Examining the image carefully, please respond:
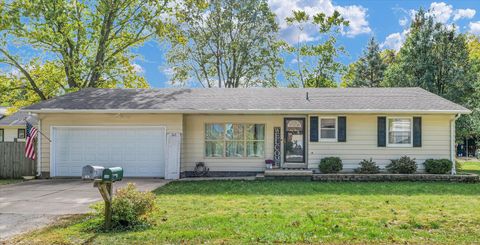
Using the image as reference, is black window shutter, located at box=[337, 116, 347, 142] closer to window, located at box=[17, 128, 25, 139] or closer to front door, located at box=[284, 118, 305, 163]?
front door, located at box=[284, 118, 305, 163]

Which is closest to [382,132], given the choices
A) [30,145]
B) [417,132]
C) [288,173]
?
[417,132]

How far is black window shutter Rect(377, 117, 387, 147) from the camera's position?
46.8 feet

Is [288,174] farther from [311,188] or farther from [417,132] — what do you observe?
[417,132]

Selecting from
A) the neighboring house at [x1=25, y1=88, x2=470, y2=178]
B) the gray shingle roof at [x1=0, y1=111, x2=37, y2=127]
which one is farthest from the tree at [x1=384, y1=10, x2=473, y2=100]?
the gray shingle roof at [x1=0, y1=111, x2=37, y2=127]

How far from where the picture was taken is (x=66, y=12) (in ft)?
71.1

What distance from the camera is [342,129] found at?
565 inches

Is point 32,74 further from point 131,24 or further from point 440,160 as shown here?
point 440,160

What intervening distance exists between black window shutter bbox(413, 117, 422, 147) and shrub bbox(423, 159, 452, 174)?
0.77 m

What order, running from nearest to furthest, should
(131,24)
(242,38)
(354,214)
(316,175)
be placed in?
(354,214) < (316,175) < (131,24) < (242,38)

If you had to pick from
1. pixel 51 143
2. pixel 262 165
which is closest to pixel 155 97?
pixel 51 143

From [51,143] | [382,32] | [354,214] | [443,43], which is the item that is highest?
[382,32]

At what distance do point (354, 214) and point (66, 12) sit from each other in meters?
20.3

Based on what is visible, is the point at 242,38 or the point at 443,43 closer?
the point at 443,43

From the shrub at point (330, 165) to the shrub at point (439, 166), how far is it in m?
3.21
